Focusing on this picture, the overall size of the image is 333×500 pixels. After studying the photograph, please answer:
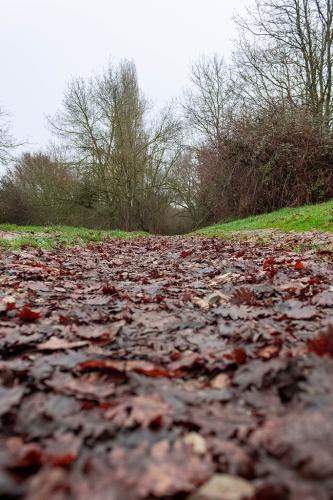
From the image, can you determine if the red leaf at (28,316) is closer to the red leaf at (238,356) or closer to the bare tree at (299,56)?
the red leaf at (238,356)

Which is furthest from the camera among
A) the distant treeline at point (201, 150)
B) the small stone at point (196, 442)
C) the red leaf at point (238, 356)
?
the distant treeline at point (201, 150)

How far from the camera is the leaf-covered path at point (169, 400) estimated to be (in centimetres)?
96

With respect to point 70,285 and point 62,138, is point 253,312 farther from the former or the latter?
point 62,138

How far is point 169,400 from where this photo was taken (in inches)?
54.6

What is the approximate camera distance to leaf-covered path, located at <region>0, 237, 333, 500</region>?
96 centimetres

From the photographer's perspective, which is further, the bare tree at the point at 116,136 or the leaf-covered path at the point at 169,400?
the bare tree at the point at 116,136

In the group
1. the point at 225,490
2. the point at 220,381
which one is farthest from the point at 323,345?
the point at 225,490

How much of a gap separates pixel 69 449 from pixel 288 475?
64 centimetres

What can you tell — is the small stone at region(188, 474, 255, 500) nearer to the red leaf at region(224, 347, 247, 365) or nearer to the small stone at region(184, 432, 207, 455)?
the small stone at region(184, 432, 207, 455)

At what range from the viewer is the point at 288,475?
3.10ft

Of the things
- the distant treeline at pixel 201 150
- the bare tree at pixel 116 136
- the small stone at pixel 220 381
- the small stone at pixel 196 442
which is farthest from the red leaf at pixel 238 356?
the bare tree at pixel 116 136

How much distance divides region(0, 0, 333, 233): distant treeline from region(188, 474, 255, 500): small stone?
1518cm

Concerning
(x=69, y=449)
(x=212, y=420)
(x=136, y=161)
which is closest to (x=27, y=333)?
(x=69, y=449)

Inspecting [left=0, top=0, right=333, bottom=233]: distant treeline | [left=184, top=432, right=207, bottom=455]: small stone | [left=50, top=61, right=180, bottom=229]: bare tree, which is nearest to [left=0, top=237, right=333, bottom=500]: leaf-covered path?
[left=184, top=432, right=207, bottom=455]: small stone
